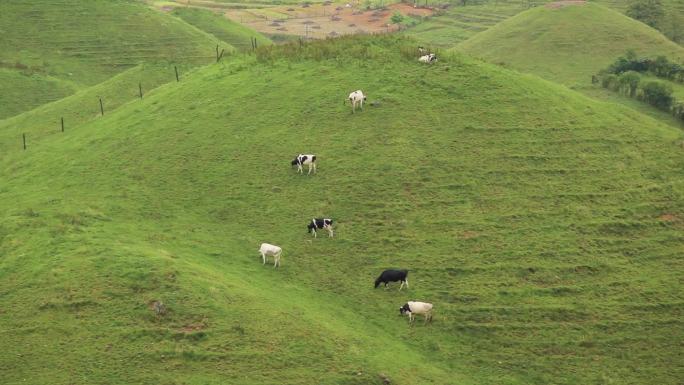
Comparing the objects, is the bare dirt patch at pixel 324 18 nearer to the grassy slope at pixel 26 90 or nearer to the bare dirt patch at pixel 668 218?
the grassy slope at pixel 26 90

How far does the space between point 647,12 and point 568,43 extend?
33.1 m

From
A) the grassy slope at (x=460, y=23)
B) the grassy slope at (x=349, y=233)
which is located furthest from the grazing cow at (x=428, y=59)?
the grassy slope at (x=460, y=23)

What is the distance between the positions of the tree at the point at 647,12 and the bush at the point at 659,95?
57544mm

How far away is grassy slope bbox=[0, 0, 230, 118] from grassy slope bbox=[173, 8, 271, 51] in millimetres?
7340

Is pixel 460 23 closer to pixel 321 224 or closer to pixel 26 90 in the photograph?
pixel 26 90

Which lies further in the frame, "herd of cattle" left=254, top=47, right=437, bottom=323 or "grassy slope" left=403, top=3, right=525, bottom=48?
"grassy slope" left=403, top=3, right=525, bottom=48

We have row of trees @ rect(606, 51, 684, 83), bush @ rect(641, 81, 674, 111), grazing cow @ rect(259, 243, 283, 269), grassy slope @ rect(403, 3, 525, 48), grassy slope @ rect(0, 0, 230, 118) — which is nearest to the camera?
grazing cow @ rect(259, 243, 283, 269)

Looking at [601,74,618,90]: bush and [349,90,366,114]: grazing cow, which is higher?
[349,90,366,114]: grazing cow

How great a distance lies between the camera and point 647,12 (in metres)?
131

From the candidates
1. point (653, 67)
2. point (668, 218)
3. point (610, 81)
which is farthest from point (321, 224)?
point (653, 67)

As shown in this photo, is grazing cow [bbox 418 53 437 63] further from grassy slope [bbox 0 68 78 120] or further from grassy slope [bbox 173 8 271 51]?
grassy slope [bbox 173 8 271 51]

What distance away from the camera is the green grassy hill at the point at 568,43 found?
103812 mm

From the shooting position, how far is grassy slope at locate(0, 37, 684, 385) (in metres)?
29.7

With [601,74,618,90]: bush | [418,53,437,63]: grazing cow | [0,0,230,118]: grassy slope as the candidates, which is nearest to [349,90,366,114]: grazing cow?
[418,53,437,63]: grazing cow
